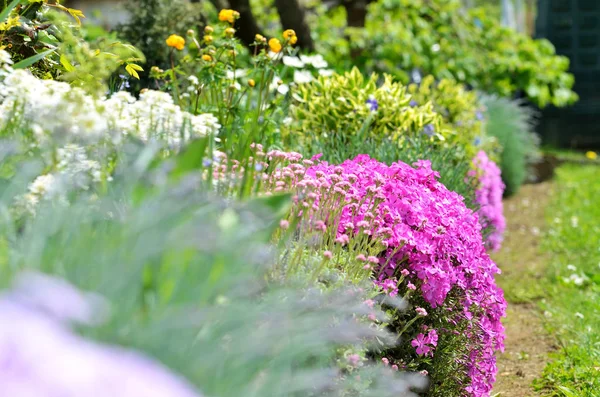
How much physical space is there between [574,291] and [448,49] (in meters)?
5.37

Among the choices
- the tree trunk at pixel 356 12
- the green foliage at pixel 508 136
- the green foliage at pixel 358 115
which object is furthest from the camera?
the tree trunk at pixel 356 12

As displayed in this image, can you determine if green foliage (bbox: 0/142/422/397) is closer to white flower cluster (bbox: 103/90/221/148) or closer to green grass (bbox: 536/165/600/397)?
white flower cluster (bbox: 103/90/221/148)

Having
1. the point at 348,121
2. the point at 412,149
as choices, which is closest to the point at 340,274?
the point at 412,149

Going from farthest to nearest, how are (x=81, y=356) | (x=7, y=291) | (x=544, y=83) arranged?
(x=544, y=83), (x=7, y=291), (x=81, y=356)

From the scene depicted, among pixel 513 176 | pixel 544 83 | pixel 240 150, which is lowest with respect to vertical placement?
pixel 513 176

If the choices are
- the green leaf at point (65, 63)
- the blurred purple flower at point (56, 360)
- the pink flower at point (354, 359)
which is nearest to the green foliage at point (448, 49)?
the green leaf at point (65, 63)

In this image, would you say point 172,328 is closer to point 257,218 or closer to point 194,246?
point 194,246

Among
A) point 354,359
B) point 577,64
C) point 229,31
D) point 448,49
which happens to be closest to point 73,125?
point 354,359

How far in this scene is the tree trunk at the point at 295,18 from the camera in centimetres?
666

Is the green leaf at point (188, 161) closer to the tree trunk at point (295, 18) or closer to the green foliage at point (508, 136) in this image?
the tree trunk at point (295, 18)

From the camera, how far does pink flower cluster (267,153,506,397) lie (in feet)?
9.33

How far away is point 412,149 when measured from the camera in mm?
4309

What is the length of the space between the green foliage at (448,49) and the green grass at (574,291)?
2.12 m

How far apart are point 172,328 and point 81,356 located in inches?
10.9
